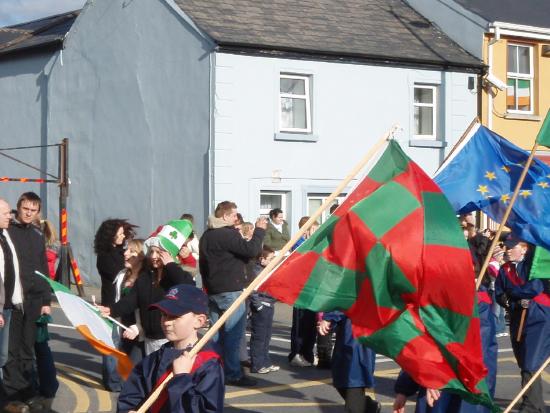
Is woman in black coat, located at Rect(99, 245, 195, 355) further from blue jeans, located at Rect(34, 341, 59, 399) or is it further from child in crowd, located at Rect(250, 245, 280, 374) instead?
child in crowd, located at Rect(250, 245, 280, 374)

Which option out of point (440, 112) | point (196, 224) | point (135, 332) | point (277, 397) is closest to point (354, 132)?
point (440, 112)

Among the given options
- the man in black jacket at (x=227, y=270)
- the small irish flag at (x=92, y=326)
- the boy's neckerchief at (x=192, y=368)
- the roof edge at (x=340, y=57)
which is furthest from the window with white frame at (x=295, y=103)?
the boy's neckerchief at (x=192, y=368)

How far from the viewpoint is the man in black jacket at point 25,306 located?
34.0ft

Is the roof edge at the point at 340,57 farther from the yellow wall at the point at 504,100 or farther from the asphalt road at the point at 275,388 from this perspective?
the asphalt road at the point at 275,388

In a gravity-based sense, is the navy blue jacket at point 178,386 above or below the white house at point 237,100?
below

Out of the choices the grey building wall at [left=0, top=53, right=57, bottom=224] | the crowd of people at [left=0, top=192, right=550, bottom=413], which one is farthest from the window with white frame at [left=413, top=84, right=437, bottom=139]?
the crowd of people at [left=0, top=192, right=550, bottom=413]

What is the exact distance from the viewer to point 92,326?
7.68 metres

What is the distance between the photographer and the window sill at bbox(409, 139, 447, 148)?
25.9 metres

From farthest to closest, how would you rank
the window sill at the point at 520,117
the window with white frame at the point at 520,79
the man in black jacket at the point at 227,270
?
the window with white frame at the point at 520,79 → the window sill at the point at 520,117 → the man in black jacket at the point at 227,270

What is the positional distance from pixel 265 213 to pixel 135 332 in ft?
51.9

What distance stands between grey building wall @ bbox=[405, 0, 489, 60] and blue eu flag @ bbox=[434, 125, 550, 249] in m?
17.4

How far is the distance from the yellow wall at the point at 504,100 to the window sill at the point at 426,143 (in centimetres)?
119

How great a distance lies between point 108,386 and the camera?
471 inches

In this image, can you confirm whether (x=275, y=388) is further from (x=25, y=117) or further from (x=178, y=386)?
(x=25, y=117)
